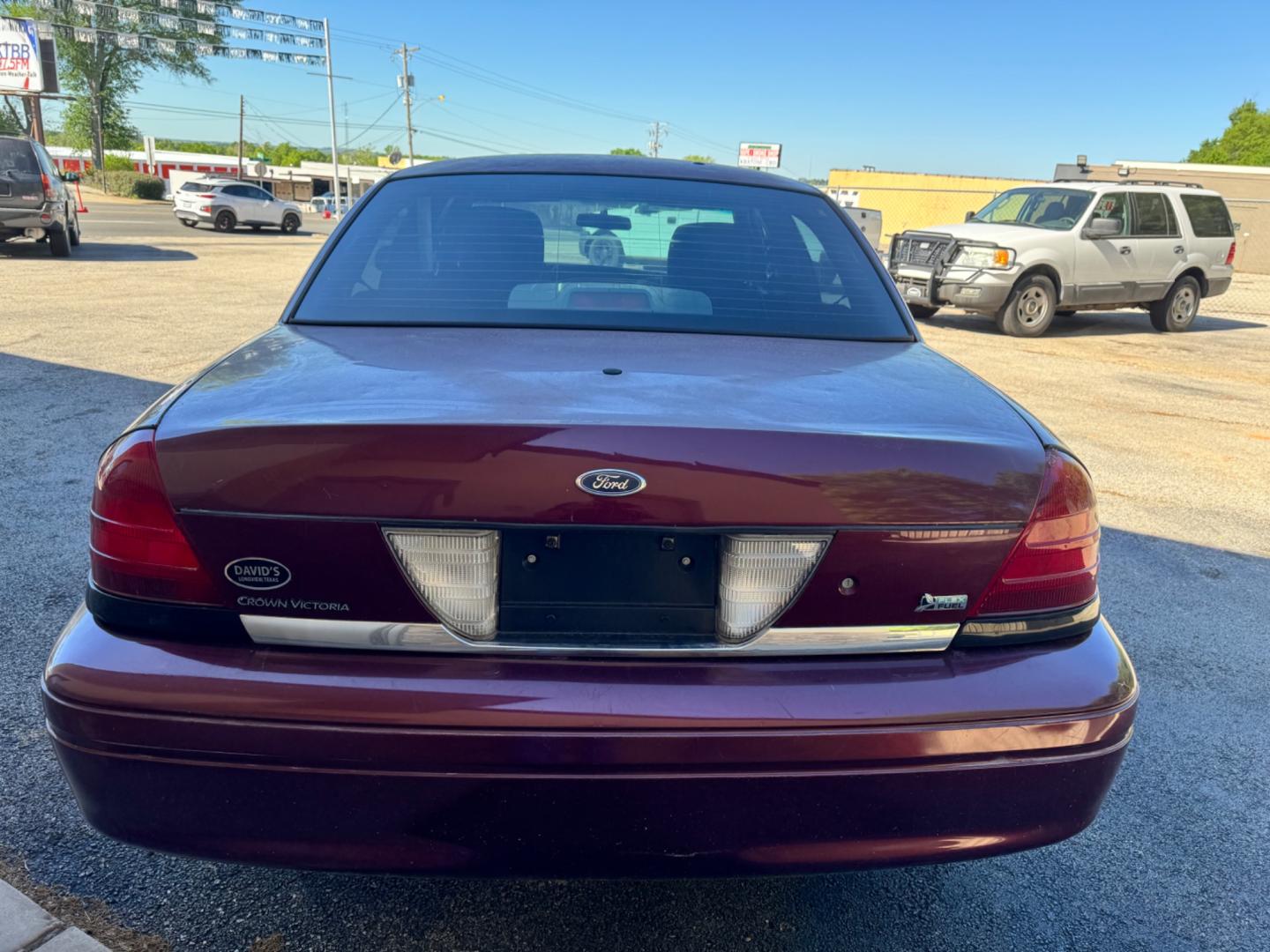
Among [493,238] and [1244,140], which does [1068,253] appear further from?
[1244,140]

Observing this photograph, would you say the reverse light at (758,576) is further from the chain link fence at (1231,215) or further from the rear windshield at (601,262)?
the chain link fence at (1231,215)

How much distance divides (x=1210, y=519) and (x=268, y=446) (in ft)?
17.8

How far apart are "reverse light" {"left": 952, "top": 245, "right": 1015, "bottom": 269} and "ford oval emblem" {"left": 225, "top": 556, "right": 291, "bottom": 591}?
1207cm

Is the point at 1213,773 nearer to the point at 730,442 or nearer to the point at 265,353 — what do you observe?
the point at 730,442

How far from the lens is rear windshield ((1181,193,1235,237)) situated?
44.7ft

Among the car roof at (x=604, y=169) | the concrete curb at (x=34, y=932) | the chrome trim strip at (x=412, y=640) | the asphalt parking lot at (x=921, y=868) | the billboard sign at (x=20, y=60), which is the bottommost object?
the asphalt parking lot at (x=921, y=868)

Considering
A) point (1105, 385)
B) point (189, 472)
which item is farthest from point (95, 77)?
point (189, 472)

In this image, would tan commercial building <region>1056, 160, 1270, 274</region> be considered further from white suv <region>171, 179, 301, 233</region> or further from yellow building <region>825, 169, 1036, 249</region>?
white suv <region>171, 179, 301, 233</region>

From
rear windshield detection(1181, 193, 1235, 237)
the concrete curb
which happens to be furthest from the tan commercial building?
the concrete curb

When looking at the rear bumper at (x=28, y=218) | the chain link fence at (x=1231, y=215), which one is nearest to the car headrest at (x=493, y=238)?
the chain link fence at (x=1231, y=215)

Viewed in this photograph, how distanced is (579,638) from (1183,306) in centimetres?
1551

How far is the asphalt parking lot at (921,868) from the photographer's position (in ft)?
6.70

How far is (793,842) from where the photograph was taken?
62.0 inches

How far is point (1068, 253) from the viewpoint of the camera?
12.3 meters
